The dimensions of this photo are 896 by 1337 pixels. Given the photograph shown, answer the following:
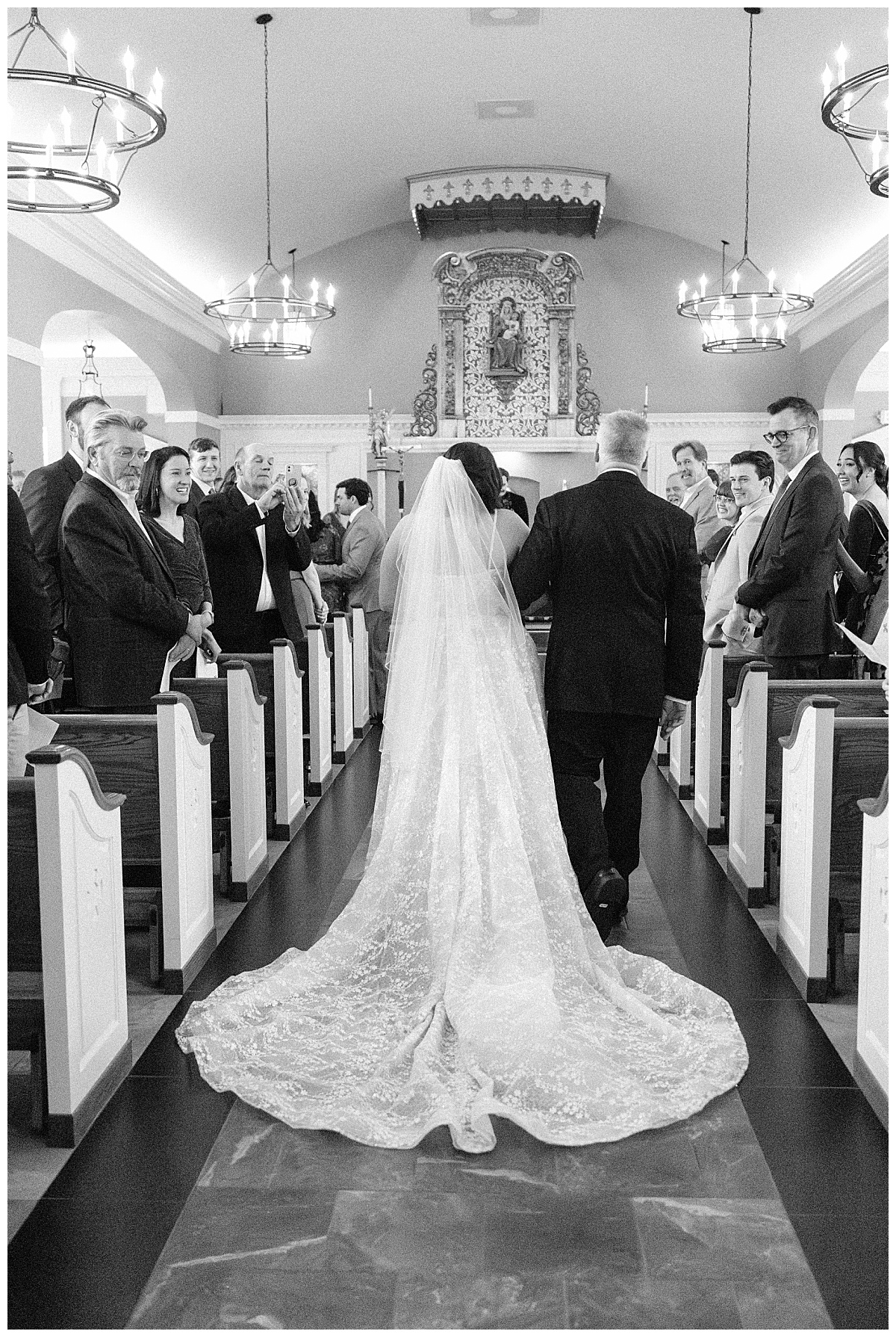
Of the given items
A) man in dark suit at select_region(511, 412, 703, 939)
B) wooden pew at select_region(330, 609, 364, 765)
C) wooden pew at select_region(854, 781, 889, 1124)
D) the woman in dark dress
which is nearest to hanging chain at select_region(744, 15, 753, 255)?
wooden pew at select_region(330, 609, 364, 765)

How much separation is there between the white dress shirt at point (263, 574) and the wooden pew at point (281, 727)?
1.33ft

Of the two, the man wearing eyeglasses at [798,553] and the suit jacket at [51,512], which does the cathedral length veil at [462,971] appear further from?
the man wearing eyeglasses at [798,553]

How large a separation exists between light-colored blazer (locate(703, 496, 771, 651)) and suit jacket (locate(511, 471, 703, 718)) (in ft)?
5.05

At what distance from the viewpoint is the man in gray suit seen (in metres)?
9.04

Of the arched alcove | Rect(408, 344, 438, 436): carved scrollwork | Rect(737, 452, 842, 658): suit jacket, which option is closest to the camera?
Rect(737, 452, 842, 658): suit jacket

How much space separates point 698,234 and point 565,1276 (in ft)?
41.0

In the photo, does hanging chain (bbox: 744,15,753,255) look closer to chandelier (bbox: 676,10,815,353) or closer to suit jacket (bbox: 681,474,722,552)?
chandelier (bbox: 676,10,815,353)

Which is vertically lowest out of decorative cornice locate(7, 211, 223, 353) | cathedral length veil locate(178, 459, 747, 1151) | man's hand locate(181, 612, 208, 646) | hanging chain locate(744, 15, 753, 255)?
cathedral length veil locate(178, 459, 747, 1151)

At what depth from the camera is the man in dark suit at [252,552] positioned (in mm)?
6293

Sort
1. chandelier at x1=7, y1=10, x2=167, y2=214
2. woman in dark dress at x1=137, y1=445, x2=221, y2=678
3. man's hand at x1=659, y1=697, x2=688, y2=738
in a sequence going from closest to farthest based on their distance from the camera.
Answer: chandelier at x1=7, y1=10, x2=167, y2=214 < man's hand at x1=659, y1=697, x2=688, y2=738 < woman in dark dress at x1=137, y1=445, x2=221, y2=678

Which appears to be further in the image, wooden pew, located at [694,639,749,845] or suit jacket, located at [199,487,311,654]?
suit jacket, located at [199,487,311,654]

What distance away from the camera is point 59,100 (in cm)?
783

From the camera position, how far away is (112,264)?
9.88 meters

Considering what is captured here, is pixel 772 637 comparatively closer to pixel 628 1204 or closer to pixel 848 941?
pixel 848 941
